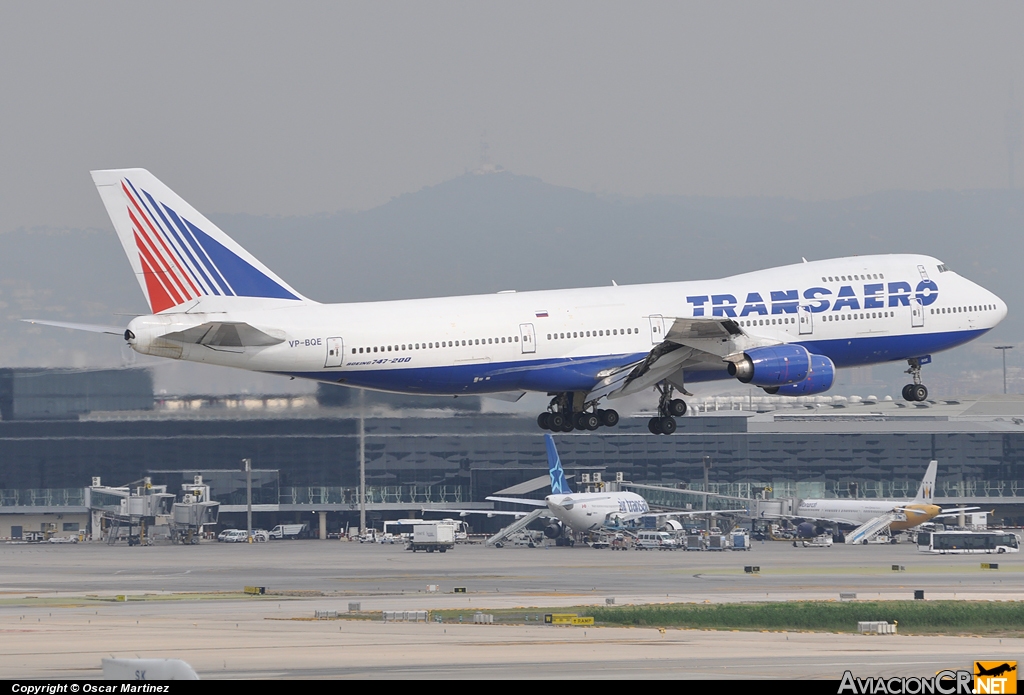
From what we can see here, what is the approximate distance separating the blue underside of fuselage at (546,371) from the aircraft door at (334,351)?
15.4 inches

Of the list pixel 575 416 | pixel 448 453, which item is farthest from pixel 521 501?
pixel 575 416

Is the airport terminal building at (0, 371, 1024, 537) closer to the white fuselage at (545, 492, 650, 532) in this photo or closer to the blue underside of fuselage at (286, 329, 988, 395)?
the white fuselage at (545, 492, 650, 532)

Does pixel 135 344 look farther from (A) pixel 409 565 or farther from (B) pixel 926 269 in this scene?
(A) pixel 409 565

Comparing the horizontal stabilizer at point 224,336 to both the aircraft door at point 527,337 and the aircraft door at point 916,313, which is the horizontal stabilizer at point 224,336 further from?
the aircraft door at point 916,313

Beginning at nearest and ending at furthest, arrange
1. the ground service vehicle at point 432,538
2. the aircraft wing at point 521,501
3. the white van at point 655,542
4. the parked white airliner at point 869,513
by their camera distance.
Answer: the ground service vehicle at point 432,538 → the white van at point 655,542 → the parked white airliner at point 869,513 → the aircraft wing at point 521,501

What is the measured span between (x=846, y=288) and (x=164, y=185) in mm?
24417

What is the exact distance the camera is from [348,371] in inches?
1857

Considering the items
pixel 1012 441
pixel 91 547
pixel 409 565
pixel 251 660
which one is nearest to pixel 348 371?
pixel 251 660

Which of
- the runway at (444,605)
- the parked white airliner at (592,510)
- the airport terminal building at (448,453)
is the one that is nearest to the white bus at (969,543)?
the runway at (444,605)

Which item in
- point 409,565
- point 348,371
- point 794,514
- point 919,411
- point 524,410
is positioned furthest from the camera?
point 919,411

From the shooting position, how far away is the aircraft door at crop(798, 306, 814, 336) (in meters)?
52.1

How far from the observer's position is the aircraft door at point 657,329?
50.7 meters

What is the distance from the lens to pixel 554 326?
49.5 meters

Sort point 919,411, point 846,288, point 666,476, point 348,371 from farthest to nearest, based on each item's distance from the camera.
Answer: point 919,411, point 666,476, point 846,288, point 348,371
